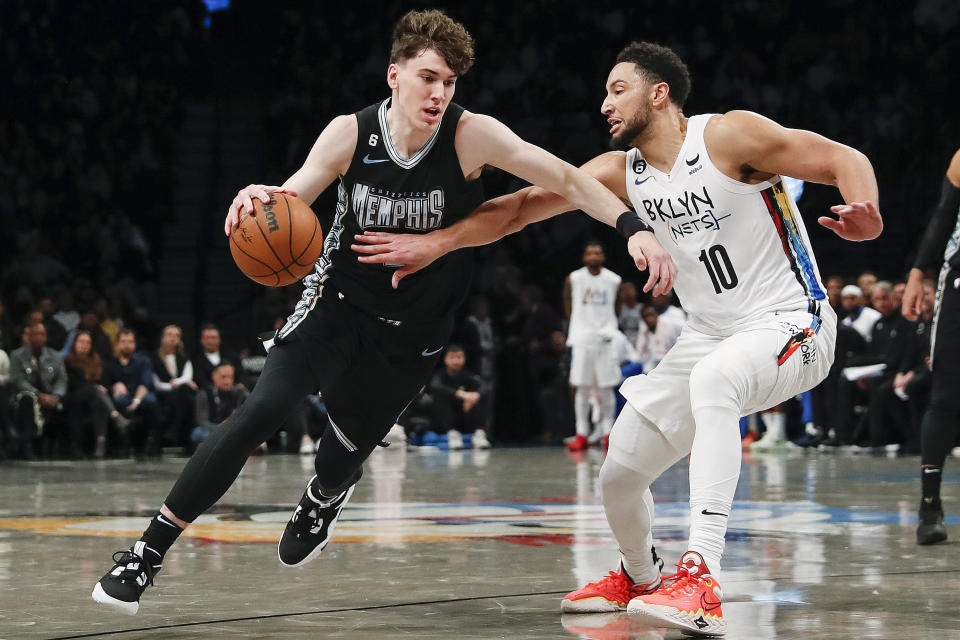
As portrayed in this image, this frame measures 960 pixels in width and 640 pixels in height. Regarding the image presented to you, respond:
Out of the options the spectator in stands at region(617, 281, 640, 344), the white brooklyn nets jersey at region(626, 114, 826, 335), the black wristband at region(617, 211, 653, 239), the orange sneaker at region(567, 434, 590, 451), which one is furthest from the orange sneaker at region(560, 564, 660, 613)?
the spectator in stands at region(617, 281, 640, 344)

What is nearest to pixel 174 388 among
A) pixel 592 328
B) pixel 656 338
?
pixel 592 328

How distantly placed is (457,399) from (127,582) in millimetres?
10537

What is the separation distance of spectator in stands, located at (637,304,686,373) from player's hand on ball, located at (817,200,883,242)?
9.55 m

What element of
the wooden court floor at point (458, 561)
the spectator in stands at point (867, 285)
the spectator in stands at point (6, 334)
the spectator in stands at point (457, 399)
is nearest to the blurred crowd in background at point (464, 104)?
the spectator in stands at point (457, 399)

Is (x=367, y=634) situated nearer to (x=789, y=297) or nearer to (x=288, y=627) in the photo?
(x=288, y=627)

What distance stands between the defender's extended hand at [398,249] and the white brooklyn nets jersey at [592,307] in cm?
924

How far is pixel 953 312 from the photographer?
5.90 m

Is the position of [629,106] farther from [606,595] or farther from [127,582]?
[127,582]

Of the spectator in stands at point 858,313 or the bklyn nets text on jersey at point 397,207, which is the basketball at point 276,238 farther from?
the spectator in stands at point 858,313

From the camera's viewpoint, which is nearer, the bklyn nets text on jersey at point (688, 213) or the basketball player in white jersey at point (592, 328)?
the bklyn nets text on jersey at point (688, 213)

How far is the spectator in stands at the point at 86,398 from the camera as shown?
12.6 meters

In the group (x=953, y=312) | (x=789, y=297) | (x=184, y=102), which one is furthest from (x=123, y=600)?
(x=184, y=102)

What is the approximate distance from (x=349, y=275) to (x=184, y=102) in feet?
51.2

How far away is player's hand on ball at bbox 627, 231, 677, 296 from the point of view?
3.93m
